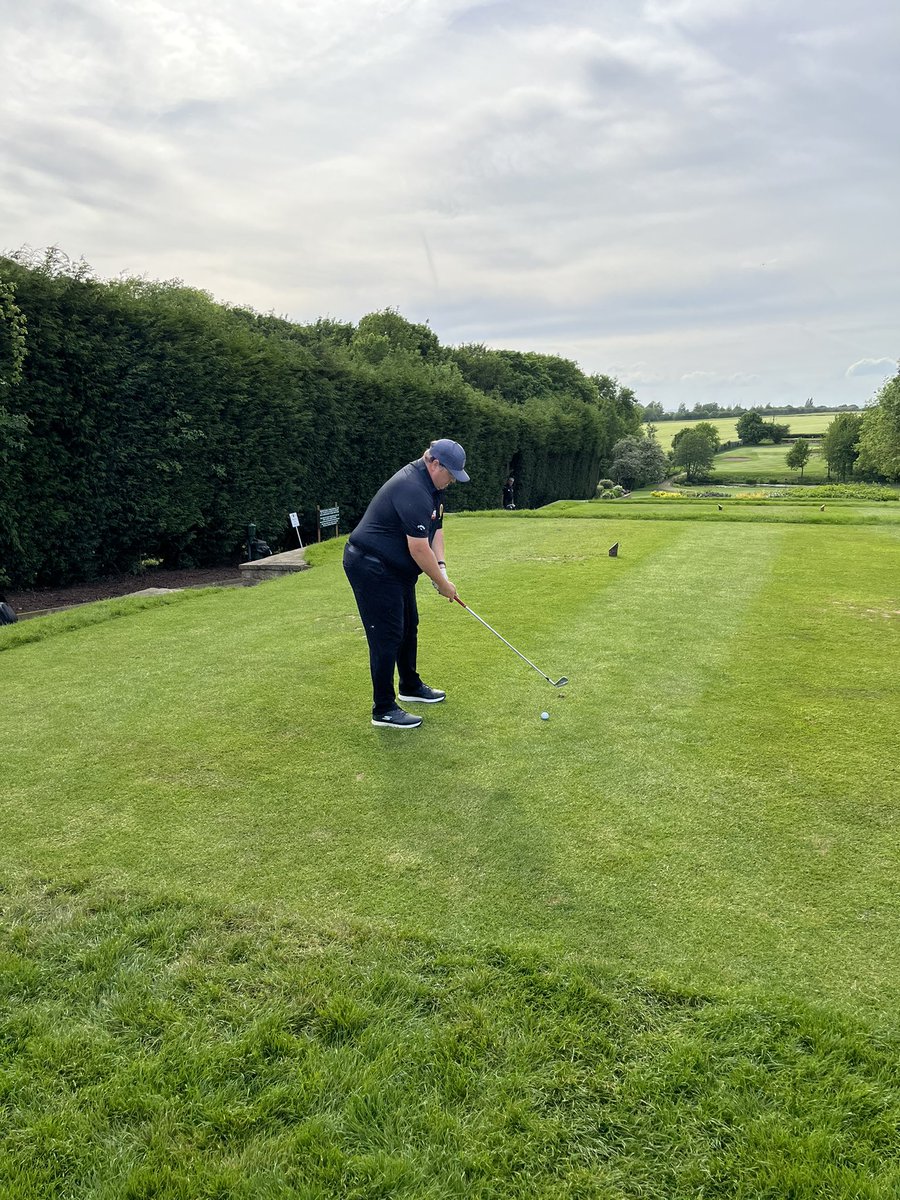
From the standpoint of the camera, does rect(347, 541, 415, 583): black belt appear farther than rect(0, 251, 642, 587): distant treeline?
No

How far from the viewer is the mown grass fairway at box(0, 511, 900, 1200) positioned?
2.20 metres

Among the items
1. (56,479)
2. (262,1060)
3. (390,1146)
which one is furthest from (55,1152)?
(56,479)

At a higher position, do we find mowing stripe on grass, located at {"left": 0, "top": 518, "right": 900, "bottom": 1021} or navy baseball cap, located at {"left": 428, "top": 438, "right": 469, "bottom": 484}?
navy baseball cap, located at {"left": 428, "top": 438, "right": 469, "bottom": 484}

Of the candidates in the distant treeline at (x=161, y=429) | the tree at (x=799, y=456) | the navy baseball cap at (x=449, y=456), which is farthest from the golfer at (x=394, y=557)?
the tree at (x=799, y=456)

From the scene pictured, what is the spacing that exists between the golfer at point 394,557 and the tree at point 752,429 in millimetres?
114364

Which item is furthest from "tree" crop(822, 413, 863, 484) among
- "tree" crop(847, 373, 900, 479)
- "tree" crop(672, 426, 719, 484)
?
"tree" crop(847, 373, 900, 479)

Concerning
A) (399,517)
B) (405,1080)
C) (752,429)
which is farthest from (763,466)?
(405,1080)

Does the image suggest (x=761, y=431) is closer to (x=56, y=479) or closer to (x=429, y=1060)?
(x=56, y=479)

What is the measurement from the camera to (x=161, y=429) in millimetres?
14594

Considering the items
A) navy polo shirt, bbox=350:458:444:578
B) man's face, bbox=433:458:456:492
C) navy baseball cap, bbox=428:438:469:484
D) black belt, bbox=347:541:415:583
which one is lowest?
black belt, bbox=347:541:415:583

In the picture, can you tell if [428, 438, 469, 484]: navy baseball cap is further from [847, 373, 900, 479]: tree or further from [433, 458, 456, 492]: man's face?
[847, 373, 900, 479]: tree

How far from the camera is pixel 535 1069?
2441 mm

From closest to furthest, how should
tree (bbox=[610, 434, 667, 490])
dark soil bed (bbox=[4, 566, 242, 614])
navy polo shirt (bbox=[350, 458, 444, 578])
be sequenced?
navy polo shirt (bbox=[350, 458, 444, 578])
dark soil bed (bbox=[4, 566, 242, 614])
tree (bbox=[610, 434, 667, 490])

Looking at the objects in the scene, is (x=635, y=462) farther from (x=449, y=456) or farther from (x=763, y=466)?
(x=449, y=456)
